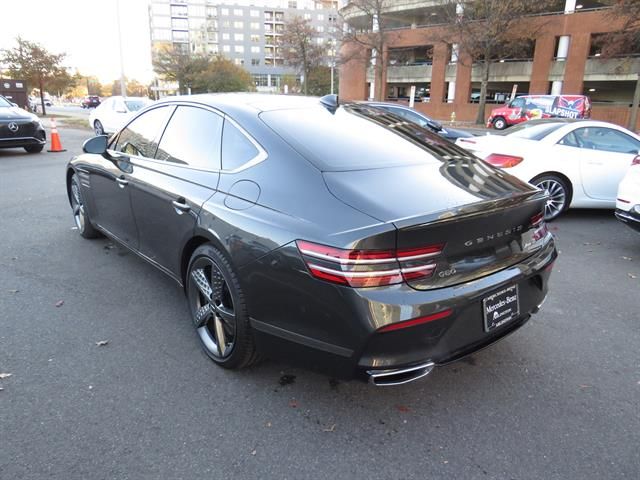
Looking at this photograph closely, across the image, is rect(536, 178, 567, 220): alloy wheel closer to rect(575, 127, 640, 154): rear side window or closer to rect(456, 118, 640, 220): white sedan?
rect(456, 118, 640, 220): white sedan

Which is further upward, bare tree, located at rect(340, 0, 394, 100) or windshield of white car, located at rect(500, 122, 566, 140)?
bare tree, located at rect(340, 0, 394, 100)

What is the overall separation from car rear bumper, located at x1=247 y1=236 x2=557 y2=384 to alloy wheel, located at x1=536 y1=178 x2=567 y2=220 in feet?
15.5

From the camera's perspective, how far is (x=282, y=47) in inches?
2206

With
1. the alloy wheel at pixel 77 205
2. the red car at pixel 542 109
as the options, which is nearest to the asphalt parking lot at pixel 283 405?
the alloy wheel at pixel 77 205

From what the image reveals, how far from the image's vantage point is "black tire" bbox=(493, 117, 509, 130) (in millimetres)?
27200

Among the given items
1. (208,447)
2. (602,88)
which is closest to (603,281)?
(208,447)

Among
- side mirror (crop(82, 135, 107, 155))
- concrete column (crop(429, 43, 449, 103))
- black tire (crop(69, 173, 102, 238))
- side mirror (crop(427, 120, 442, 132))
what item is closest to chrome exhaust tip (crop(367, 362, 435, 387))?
side mirror (crop(82, 135, 107, 155))

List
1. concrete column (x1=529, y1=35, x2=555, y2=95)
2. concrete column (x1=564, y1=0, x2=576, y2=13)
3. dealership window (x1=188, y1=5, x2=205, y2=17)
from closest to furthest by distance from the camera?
concrete column (x1=564, y1=0, x2=576, y2=13) < concrete column (x1=529, y1=35, x2=555, y2=95) < dealership window (x1=188, y1=5, x2=205, y2=17)

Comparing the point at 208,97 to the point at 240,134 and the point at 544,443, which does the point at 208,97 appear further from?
the point at 544,443

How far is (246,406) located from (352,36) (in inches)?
1717

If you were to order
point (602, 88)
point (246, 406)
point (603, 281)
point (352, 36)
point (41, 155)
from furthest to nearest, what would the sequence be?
point (352, 36), point (602, 88), point (41, 155), point (603, 281), point (246, 406)

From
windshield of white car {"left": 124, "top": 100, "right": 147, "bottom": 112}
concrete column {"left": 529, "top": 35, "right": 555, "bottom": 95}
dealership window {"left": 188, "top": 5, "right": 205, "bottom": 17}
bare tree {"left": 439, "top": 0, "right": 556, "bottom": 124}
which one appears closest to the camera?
windshield of white car {"left": 124, "top": 100, "right": 147, "bottom": 112}

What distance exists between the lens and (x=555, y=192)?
22.0 feet

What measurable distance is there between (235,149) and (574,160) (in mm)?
5457
